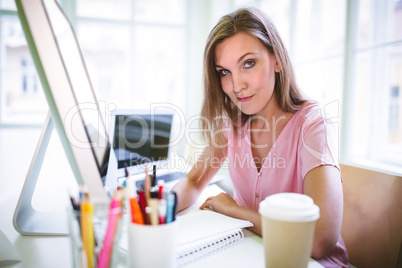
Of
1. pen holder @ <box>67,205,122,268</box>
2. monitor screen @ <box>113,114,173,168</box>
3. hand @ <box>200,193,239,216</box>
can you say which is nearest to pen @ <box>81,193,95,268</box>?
pen holder @ <box>67,205,122,268</box>

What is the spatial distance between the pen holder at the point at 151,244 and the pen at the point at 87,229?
6 cm

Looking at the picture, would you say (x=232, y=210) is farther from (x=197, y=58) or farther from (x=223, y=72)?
(x=197, y=58)

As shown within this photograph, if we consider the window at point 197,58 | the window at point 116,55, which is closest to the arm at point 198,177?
the window at point 197,58

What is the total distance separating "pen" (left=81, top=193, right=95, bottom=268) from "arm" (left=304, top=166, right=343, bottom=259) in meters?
0.51

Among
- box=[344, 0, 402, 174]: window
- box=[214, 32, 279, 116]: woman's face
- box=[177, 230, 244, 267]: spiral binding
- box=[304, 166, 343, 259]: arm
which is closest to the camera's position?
box=[177, 230, 244, 267]: spiral binding

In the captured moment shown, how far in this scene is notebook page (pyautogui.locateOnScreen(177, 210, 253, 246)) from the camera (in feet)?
2.15

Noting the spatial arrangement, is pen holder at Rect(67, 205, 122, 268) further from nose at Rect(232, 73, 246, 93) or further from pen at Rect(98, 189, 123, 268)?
nose at Rect(232, 73, 246, 93)

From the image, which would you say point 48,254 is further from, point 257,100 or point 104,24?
point 104,24

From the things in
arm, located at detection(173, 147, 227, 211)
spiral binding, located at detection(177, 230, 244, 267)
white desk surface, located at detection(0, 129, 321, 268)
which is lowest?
white desk surface, located at detection(0, 129, 321, 268)

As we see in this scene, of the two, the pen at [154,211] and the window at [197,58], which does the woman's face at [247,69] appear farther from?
the window at [197,58]

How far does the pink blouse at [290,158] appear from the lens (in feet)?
2.84

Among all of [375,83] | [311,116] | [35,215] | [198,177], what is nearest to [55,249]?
[35,215]

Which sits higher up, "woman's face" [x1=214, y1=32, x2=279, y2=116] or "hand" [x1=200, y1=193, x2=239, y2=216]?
"woman's face" [x1=214, y1=32, x2=279, y2=116]

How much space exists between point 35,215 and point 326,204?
0.81m
